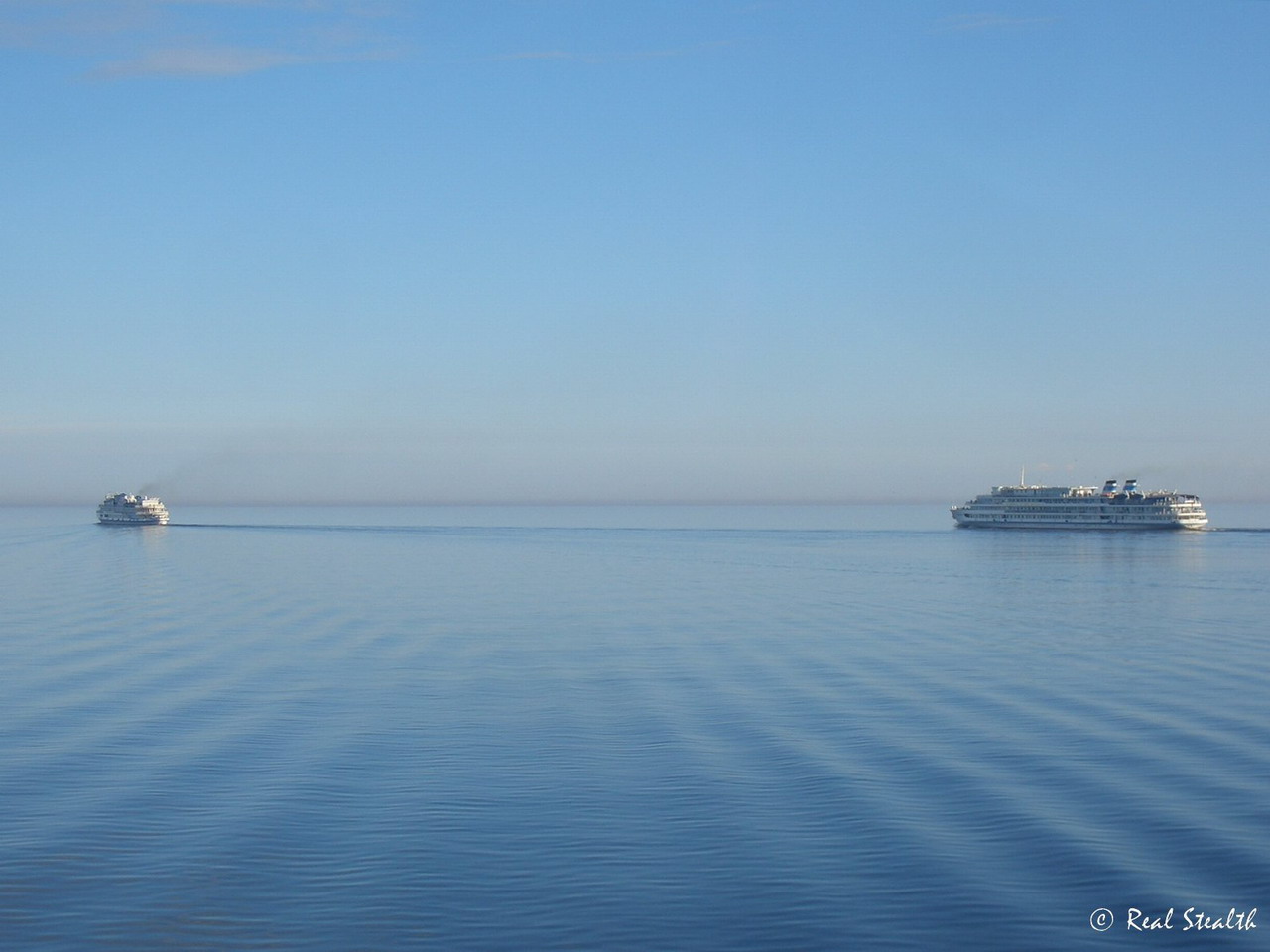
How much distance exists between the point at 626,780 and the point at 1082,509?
563 ft

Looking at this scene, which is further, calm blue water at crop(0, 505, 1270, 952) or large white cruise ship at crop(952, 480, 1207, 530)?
large white cruise ship at crop(952, 480, 1207, 530)

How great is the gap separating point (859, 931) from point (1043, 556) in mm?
109414

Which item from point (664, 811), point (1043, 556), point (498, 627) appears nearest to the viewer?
point (664, 811)

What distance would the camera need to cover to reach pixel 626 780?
24656mm

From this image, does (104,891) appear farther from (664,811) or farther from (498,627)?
(498,627)

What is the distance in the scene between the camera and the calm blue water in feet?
55.7

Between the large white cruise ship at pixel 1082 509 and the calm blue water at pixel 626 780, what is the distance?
123322mm

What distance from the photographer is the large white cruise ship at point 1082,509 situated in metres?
173

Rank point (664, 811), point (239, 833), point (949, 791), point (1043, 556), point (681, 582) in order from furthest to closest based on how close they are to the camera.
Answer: point (1043, 556), point (681, 582), point (949, 791), point (664, 811), point (239, 833)

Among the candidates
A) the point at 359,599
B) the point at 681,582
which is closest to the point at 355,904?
the point at 359,599

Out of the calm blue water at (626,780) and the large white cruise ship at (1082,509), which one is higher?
the large white cruise ship at (1082,509)

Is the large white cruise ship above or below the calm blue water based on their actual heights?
above

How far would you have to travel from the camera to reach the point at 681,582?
82750 millimetres

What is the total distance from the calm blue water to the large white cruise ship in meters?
123
